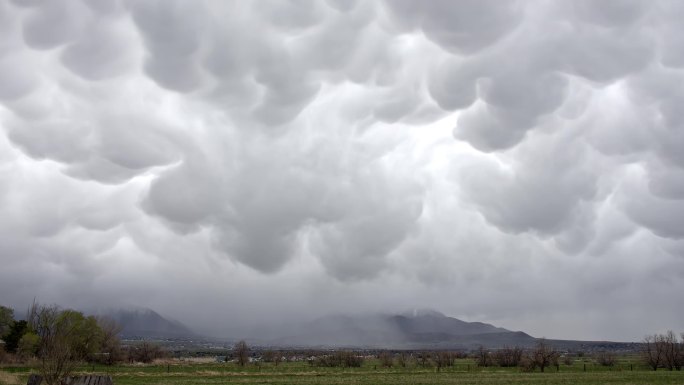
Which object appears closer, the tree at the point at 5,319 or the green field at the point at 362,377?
the green field at the point at 362,377

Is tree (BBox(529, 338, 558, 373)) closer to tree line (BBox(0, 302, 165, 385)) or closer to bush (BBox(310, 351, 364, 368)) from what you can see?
bush (BBox(310, 351, 364, 368))

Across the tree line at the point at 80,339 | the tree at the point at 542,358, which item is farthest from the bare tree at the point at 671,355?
the tree line at the point at 80,339

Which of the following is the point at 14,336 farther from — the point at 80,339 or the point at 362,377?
the point at 362,377

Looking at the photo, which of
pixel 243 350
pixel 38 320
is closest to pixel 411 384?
pixel 243 350

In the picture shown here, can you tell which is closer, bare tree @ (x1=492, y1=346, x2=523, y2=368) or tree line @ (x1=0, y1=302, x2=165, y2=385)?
tree line @ (x1=0, y1=302, x2=165, y2=385)

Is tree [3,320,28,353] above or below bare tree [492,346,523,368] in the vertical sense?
above

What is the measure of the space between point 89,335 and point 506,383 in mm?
68289

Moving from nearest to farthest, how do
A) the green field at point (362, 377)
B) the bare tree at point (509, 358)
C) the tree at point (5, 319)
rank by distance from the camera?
1. the green field at point (362, 377)
2. the bare tree at point (509, 358)
3. the tree at point (5, 319)

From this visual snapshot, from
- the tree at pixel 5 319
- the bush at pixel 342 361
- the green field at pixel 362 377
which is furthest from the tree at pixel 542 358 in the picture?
the tree at pixel 5 319

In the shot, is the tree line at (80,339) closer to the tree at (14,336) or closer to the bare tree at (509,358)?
the tree at (14,336)

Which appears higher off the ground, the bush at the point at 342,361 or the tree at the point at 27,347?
the tree at the point at 27,347

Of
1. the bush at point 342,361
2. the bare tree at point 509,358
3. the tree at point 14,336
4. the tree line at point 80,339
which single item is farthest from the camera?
the bare tree at point 509,358

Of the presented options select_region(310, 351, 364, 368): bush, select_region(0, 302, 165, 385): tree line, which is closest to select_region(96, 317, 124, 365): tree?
select_region(0, 302, 165, 385): tree line

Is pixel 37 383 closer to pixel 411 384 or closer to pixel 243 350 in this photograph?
pixel 411 384
